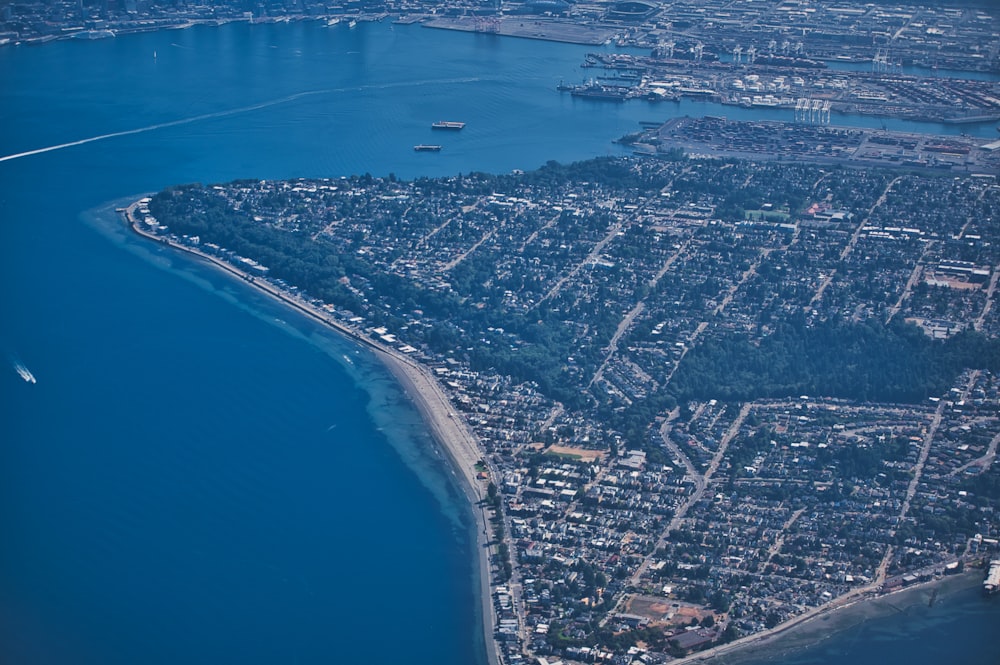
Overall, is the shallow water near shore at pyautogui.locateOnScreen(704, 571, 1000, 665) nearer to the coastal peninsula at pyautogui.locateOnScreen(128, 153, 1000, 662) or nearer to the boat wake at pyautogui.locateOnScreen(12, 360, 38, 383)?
the coastal peninsula at pyautogui.locateOnScreen(128, 153, 1000, 662)

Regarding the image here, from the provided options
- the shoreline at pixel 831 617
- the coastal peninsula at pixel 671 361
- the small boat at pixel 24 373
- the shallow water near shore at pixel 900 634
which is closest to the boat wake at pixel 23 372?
the small boat at pixel 24 373

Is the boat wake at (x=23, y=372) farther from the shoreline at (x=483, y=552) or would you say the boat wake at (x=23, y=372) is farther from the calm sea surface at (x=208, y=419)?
the shoreline at (x=483, y=552)

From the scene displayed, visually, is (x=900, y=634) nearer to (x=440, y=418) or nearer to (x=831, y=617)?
(x=831, y=617)

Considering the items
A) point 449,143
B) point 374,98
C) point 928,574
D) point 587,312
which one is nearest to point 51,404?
point 587,312

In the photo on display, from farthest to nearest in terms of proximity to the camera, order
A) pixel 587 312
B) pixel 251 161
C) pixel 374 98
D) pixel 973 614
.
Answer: pixel 374 98, pixel 251 161, pixel 587 312, pixel 973 614

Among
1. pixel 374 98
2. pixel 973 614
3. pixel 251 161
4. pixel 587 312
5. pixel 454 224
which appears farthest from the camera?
pixel 374 98

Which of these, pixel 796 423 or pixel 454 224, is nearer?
pixel 796 423

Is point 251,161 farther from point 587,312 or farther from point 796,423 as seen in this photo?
point 796,423
